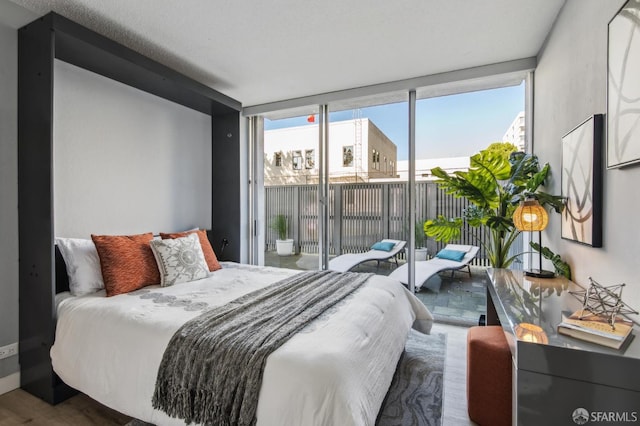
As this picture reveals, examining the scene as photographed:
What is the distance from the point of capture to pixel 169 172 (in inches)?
133

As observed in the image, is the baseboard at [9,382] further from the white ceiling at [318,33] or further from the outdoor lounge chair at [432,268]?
the outdoor lounge chair at [432,268]

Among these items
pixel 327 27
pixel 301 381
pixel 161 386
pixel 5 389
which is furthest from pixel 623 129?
pixel 5 389

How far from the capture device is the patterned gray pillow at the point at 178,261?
2.48m

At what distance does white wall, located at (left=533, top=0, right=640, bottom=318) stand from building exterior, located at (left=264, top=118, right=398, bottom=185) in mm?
1523

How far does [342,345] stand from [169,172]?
2.83m

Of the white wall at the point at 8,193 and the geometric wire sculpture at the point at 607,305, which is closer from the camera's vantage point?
the geometric wire sculpture at the point at 607,305

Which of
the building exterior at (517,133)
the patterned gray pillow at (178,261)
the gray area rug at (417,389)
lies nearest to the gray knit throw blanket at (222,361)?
the gray area rug at (417,389)

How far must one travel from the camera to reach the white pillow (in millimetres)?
2184

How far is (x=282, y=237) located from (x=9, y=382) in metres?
2.79

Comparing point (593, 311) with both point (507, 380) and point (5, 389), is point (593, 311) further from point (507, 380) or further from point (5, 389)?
point (5, 389)

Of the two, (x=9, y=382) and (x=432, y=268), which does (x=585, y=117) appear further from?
(x=9, y=382)
